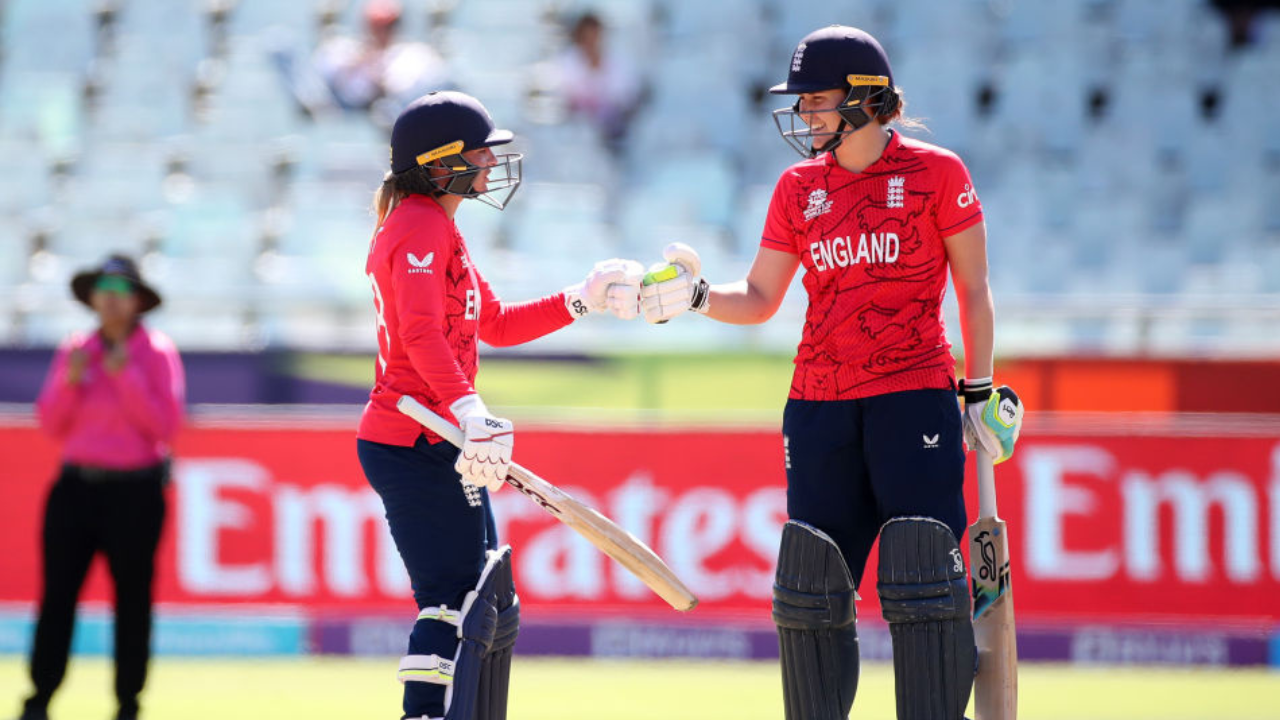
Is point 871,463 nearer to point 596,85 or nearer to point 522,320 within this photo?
point 522,320

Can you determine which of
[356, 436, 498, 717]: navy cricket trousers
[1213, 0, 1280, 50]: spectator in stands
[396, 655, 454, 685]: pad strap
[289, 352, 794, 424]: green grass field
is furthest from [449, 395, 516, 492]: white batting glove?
[1213, 0, 1280, 50]: spectator in stands

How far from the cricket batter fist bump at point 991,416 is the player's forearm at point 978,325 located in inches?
2.6

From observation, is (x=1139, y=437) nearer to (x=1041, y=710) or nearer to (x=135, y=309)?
(x=1041, y=710)

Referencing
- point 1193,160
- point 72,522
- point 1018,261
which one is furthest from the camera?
point 1193,160

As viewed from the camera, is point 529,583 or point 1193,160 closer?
point 529,583

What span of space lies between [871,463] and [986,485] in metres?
0.48

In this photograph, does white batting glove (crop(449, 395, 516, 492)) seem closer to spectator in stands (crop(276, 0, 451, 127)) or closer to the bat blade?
the bat blade

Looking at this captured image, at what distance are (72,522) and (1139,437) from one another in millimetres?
5085

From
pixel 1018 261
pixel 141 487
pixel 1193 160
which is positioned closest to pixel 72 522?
pixel 141 487

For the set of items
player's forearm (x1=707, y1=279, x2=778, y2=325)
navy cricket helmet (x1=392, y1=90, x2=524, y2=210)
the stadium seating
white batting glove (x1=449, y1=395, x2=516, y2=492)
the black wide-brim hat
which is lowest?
white batting glove (x1=449, y1=395, x2=516, y2=492)

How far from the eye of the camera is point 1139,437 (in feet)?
26.9

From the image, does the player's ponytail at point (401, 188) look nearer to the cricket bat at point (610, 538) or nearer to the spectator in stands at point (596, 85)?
the cricket bat at point (610, 538)

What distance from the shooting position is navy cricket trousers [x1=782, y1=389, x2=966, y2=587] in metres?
4.52

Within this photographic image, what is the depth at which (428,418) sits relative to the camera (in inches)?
175
